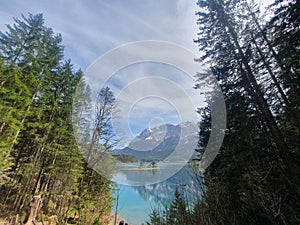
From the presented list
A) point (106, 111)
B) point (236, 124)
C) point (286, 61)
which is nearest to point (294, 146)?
point (236, 124)

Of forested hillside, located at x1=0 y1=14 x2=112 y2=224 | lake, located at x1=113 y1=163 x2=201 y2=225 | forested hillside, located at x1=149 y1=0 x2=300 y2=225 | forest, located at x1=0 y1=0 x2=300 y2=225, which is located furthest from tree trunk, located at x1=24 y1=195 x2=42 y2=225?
forested hillside, located at x1=149 y1=0 x2=300 y2=225

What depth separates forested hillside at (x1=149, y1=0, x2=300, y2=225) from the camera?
4.98 m

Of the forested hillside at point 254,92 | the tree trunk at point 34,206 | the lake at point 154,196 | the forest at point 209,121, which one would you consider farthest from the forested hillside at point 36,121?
the forested hillside at point 254,92

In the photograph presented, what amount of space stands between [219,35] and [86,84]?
41.1 ft

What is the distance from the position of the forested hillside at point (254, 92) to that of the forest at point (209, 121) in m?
0.04

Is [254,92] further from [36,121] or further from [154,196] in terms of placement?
[36,121]

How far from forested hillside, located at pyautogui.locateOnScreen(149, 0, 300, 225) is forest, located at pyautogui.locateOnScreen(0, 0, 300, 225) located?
0.04 m

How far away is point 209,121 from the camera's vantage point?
897cm

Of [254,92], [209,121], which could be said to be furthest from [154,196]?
[254,92]

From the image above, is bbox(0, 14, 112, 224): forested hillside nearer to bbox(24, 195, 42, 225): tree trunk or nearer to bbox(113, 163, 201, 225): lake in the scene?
bbox(24, 195, 42, 225): tree trunk

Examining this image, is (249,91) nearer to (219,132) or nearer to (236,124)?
(236,124)

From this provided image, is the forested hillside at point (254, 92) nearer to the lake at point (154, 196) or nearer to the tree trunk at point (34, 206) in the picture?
the lake at point (154, 196)

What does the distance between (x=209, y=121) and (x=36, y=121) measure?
11880 mm

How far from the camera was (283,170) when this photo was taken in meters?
5.10
